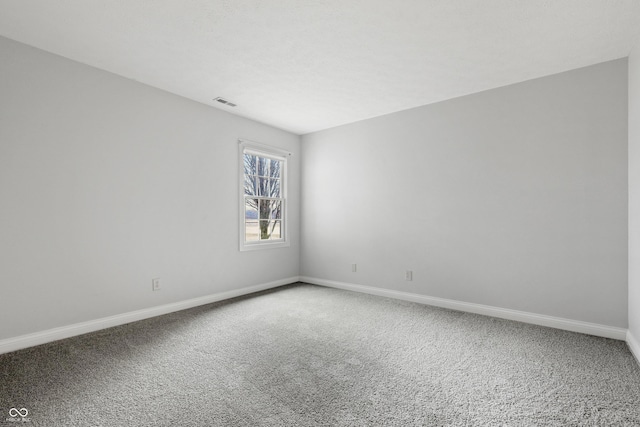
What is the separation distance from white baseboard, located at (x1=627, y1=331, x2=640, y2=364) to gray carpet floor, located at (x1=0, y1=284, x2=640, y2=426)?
5cm

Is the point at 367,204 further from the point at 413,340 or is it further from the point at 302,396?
the point at 302,396

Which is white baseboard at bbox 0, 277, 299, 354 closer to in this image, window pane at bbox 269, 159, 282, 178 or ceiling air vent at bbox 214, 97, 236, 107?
window pane at bbox 269, 159, 282, 178

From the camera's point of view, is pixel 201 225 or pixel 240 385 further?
pixel 201 225

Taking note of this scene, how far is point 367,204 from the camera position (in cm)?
454

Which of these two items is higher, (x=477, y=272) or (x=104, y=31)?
(x=104, y=31)

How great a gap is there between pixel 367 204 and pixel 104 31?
3.51 m

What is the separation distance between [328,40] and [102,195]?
8.70 ft

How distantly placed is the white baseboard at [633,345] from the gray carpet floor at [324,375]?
0.05 meters

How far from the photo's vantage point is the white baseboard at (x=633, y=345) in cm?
236

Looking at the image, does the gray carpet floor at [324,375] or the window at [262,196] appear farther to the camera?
the window at [262,196]

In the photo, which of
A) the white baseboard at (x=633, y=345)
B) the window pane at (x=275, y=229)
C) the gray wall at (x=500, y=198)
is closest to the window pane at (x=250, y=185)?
the window pane at (x=275, y=229)

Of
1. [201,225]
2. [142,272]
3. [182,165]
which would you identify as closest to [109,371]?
[142,272]

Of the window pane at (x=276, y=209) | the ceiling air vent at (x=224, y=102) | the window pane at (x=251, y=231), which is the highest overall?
the ceiling air vent at (x=224, y=102)

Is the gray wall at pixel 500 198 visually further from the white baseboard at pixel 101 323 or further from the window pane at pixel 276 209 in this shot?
the white baseboard at pixel 101 323
